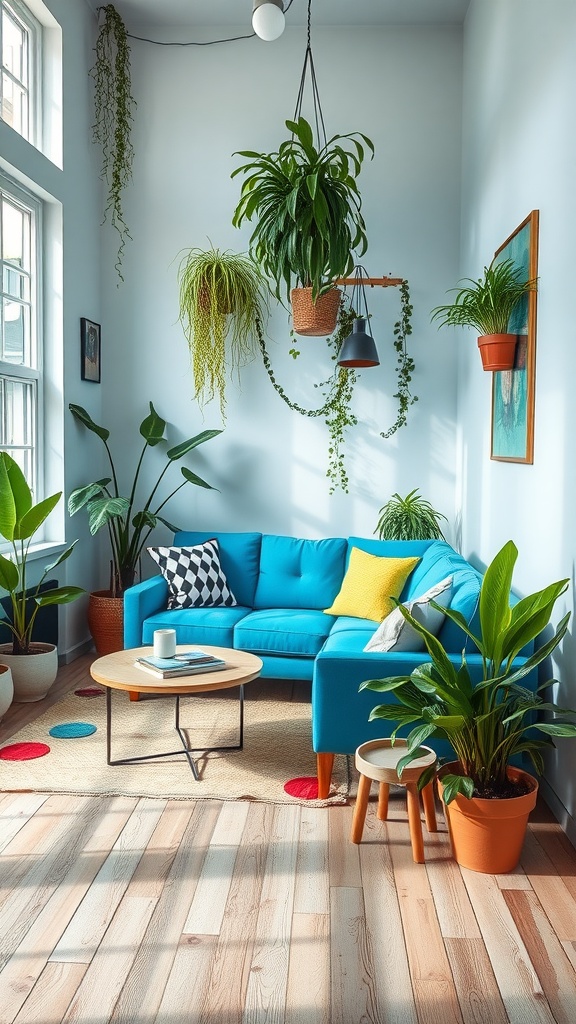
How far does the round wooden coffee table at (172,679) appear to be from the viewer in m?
3.02

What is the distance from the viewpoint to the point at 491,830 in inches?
96.6

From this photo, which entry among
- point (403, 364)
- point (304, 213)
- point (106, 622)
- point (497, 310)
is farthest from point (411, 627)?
point (403, 364)

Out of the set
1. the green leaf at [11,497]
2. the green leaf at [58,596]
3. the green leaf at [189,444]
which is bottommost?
the green leaf at [58,596]

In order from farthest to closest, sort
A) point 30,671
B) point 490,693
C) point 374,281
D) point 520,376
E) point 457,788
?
1. point 374,281
2. point 30,671
3. point 520,376
4. point 490,693
5. point 457,788

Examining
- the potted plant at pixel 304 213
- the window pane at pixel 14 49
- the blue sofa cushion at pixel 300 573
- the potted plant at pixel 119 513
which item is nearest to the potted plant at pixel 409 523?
the blue sofa cushion at pixel 300 573

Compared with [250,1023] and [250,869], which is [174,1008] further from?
[250,869]

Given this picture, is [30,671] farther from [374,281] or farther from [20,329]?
[374,281]

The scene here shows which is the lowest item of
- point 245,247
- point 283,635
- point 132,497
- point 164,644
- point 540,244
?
point 283,635

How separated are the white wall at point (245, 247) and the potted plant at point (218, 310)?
3.5 inches

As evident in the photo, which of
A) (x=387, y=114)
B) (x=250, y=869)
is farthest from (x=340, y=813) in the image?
(x=387, y=114)

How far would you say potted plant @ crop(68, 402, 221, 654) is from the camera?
461 centimetres

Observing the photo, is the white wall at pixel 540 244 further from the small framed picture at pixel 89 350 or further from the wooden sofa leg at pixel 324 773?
the small framed picture at pixel 89 350

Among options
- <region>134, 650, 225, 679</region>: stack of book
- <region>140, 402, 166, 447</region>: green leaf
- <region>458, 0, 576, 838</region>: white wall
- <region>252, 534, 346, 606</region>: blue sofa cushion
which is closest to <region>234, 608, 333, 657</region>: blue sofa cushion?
<region>252, 534, 346, 606</region>: blue sofa cushion

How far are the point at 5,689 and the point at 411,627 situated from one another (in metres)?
1.77
